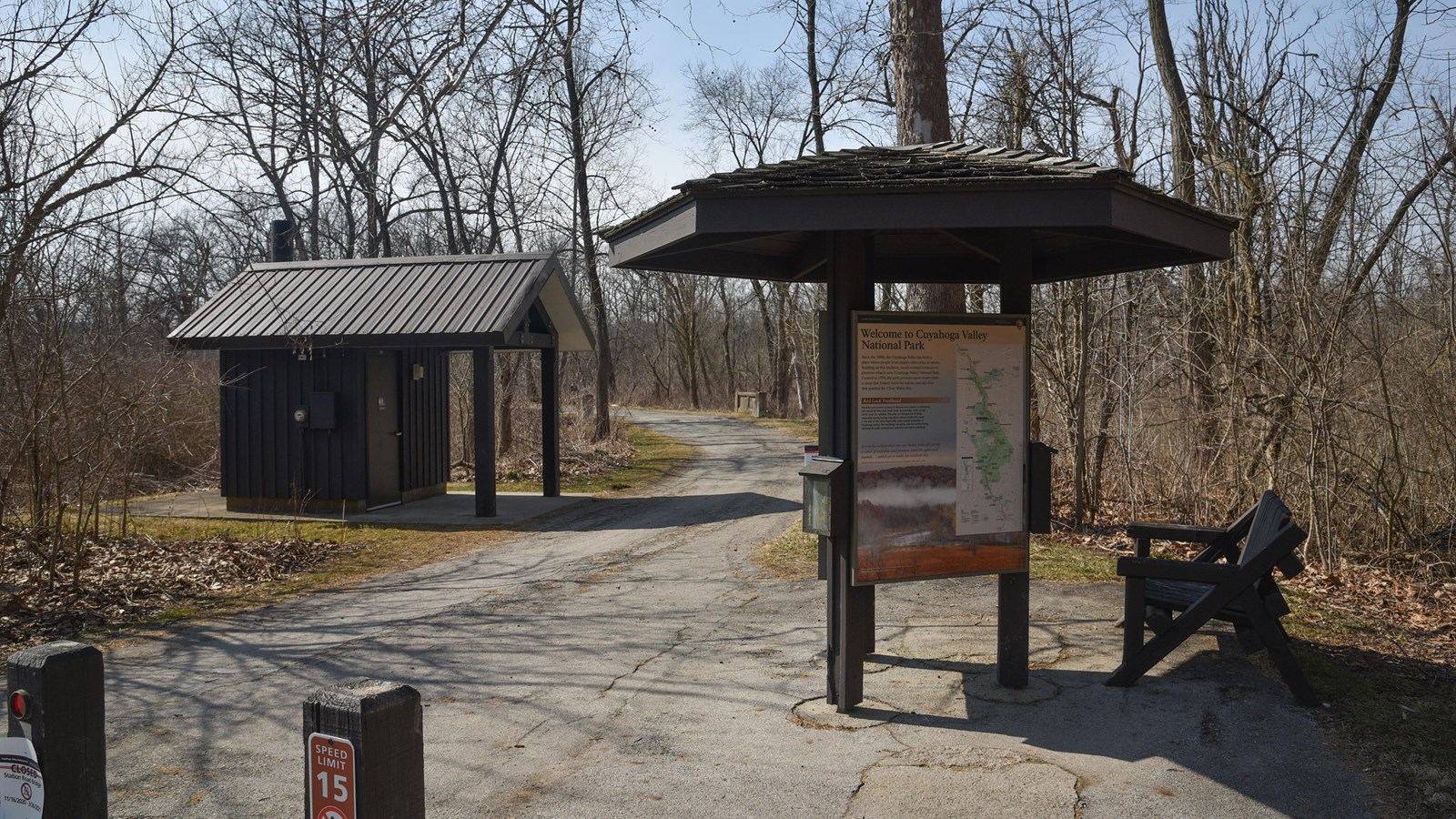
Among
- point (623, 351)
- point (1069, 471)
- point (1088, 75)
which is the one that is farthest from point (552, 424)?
point (623, 351)

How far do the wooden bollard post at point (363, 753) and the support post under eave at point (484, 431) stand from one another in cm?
1273

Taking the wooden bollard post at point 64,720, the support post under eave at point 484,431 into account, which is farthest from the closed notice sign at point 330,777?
the support post under eave at point 484,431

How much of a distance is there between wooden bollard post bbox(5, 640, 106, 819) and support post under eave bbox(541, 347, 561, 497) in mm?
13944

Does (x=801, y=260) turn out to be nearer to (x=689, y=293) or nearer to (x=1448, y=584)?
(x=1448, y=584)

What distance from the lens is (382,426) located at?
15.9m

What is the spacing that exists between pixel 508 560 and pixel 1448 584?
9020 millimetres

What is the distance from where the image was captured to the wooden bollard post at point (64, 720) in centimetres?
317

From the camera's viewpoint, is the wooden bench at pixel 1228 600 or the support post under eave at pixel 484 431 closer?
the wooden bench at pixel 1228 600

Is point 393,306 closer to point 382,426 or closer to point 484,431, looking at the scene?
point 382,426

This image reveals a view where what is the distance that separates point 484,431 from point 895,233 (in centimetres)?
967

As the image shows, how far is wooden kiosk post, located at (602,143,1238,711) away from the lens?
16.6 ft

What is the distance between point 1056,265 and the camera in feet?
24.8

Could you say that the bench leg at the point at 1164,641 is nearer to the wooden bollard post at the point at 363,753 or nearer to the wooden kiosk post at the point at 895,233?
the wooden kiosk post at the point at 895,233

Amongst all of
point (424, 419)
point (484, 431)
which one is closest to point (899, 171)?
point (484, 431)
